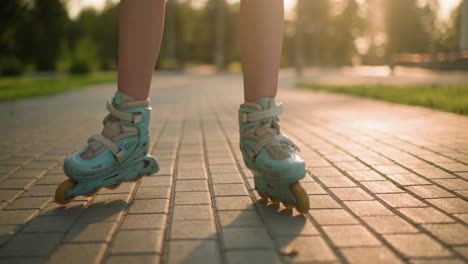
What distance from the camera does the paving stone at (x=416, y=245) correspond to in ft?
4.78

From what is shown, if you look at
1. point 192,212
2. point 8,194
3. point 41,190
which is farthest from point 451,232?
point 8,194

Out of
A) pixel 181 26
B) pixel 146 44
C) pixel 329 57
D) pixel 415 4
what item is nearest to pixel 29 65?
pixel 181 26

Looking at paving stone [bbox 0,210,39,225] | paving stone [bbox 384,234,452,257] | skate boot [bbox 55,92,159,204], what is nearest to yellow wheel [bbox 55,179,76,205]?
skate boot [bbox 55,92,159,204]

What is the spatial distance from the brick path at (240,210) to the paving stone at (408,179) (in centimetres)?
2

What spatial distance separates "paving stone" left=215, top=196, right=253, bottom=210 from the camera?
1975 mm

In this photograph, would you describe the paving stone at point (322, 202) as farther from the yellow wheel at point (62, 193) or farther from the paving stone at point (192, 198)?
the yellow wheel at point (62, 193)

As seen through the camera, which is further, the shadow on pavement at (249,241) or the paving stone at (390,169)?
the paving stone at (390,169)

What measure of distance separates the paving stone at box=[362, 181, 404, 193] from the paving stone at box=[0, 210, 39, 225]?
162 centimetres

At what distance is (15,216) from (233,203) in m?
0.95

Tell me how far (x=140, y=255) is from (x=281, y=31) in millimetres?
1235

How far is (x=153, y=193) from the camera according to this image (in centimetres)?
222

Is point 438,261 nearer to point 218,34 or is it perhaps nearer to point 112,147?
point 112,147

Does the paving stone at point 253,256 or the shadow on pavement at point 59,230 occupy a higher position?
the paving stone at point 253,256

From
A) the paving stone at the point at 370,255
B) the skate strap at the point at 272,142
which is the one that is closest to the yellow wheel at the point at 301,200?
the skate strap at the point at 272,142
